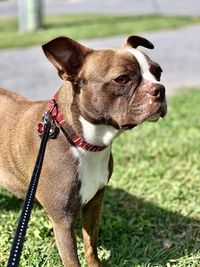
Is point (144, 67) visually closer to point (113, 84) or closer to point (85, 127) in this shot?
point (113, 84)

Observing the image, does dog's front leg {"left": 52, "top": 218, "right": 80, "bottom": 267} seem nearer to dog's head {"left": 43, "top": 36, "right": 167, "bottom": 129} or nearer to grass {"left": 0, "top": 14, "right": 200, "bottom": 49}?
dog's head {"left": 43, "top": 36, "right": 167, "bottom": 129}

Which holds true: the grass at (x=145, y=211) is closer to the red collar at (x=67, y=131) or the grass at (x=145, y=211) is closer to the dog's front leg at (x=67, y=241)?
the dog's front leg at (x=67, y=241)

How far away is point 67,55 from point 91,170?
64cm

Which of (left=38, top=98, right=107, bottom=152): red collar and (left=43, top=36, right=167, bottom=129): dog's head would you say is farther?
(left=38, top=98, right=107, bottom=152): red collar

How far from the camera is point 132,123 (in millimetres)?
2639

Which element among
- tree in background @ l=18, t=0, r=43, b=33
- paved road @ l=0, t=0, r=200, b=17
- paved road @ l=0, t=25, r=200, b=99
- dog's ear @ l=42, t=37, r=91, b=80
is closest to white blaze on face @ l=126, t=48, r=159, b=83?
dog's ear @ l=42, t=37, r=91, b=80

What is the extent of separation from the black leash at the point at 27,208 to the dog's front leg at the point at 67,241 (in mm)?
399

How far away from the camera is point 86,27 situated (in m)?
13.8

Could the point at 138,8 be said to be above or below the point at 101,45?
below

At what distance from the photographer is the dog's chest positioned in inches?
111

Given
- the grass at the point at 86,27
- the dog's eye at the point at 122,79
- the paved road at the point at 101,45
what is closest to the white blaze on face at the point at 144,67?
the dog's eye at the point at 122,79

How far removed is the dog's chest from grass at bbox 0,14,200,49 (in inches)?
345

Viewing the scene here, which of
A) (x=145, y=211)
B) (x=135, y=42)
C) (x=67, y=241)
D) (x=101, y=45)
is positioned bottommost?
(x=101, y=45)

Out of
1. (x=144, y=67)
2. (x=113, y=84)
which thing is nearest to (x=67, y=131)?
(x=113, y=84)
